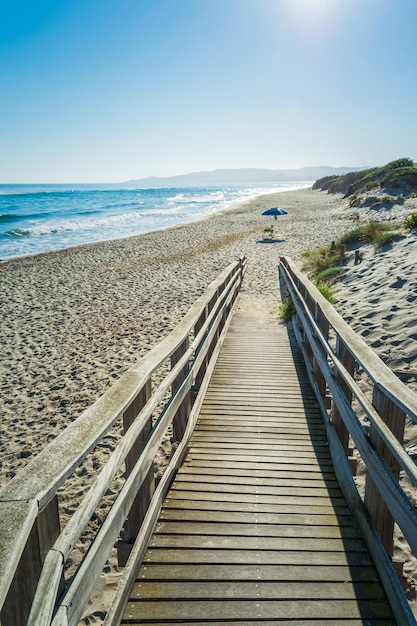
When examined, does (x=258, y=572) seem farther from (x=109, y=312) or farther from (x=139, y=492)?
(x=109, y=312)

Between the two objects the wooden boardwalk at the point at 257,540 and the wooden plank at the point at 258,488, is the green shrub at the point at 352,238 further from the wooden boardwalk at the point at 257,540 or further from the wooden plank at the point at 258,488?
the wooden plank at the point at 258,488

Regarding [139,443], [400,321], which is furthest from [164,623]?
[400,321]

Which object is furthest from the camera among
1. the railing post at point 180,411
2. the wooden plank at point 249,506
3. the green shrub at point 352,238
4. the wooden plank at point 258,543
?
the green shrub at point 352,238

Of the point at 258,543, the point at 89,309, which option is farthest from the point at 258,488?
the point at 89,309

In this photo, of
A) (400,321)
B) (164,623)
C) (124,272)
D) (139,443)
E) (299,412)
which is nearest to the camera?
(164,623)

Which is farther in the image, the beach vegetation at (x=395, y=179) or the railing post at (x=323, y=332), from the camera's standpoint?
the beach vegetation at (x=395, y=179)

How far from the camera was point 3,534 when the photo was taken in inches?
48.5

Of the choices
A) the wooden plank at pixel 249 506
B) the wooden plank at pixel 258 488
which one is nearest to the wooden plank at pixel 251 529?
the wooden plank at pixel 249 506

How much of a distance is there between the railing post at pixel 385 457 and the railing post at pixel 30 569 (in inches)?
67.6

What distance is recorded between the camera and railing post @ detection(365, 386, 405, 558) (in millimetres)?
2383

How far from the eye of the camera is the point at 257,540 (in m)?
2.73

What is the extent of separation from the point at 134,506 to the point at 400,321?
5.05m

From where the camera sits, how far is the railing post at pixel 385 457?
238cm

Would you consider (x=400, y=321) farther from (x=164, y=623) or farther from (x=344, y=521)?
(x=164, y=623)
